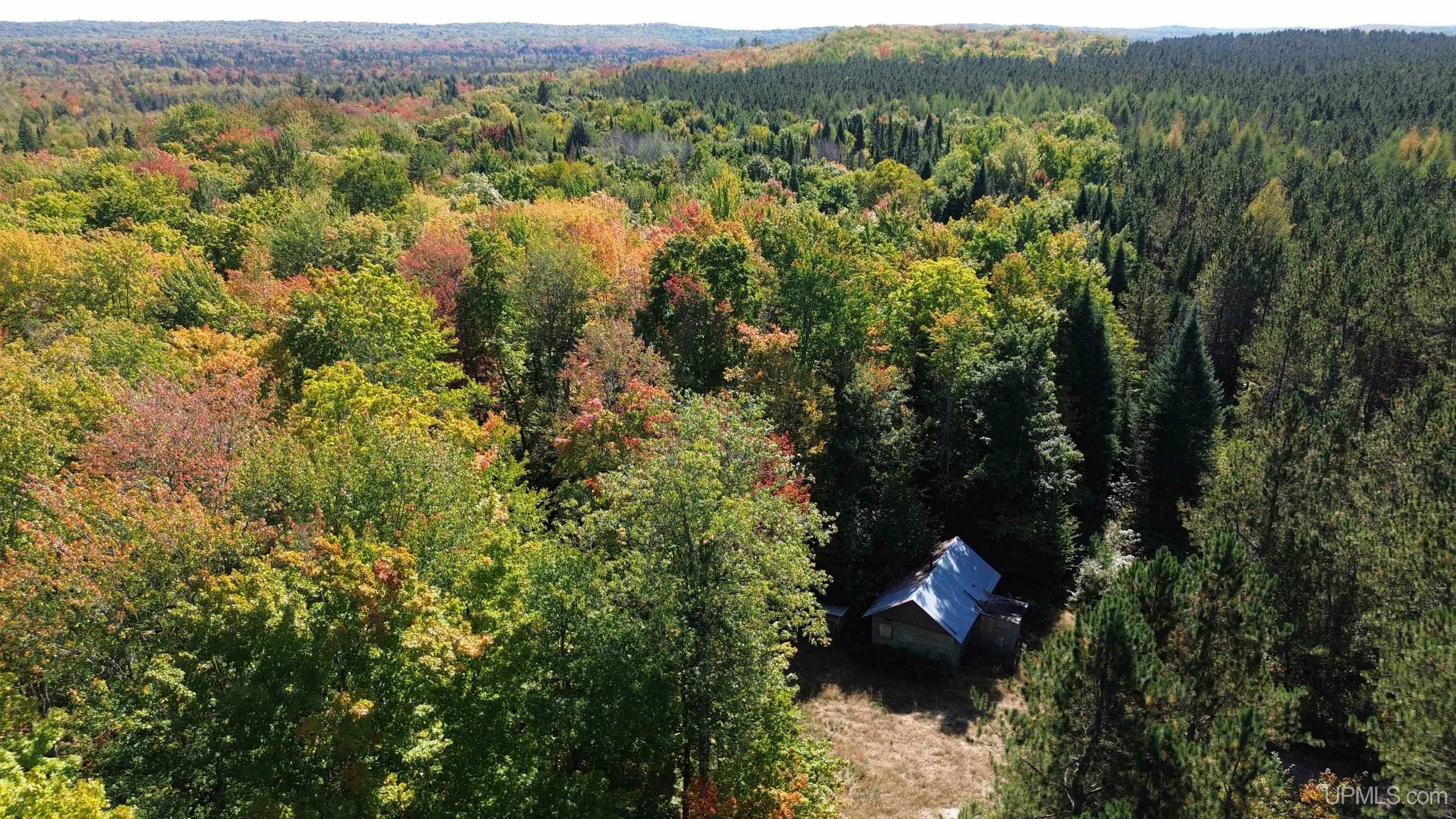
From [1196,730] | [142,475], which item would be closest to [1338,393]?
[1196,730]

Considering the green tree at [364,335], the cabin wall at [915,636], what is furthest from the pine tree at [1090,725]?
the green tree at [364,335]

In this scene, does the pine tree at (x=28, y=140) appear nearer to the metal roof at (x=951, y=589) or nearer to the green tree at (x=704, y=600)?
the metal roof at (x=951, y=589)

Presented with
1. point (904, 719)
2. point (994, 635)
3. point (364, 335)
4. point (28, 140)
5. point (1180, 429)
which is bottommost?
point (904, 719)

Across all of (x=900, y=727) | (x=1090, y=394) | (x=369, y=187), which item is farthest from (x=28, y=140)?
(x=900, y=727)

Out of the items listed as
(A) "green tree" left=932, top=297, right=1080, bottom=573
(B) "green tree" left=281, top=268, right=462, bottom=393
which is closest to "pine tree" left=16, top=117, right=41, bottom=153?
(B) "green tree" left=281, top=268, right=462, bottom=393

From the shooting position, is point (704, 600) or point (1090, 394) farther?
point (1090, 394)

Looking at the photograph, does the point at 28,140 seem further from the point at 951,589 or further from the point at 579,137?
the point at 951,589
